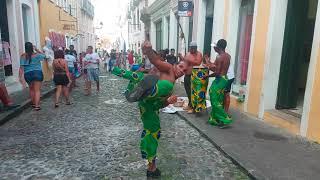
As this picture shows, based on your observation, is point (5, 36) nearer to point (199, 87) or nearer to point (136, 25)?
point (199, 87)

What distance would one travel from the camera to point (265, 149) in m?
5.10

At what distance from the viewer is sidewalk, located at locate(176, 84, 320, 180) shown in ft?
13.8

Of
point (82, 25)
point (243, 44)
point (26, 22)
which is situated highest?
point (82, 25)

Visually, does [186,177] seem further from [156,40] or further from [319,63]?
[156,40]

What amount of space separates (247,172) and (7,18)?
32.5ft

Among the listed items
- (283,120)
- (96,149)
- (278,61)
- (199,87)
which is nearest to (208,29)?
(199,87)

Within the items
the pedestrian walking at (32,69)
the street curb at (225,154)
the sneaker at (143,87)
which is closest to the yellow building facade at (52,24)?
the pedestrian walking at (32,69)

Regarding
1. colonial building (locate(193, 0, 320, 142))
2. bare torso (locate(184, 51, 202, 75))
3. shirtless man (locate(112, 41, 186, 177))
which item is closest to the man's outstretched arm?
bare torso (locate(184, 51, 202, 75))

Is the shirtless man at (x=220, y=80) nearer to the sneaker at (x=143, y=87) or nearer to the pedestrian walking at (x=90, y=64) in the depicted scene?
the sneaker at (x=143, y=87)

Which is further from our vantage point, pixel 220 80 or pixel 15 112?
pixel 15 112

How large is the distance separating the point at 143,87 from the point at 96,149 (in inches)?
83.7

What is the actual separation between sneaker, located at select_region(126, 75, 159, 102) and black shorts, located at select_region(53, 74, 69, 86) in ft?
18.8

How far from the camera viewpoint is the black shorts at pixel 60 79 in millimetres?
8891

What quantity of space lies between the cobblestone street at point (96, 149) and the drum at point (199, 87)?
56cm
